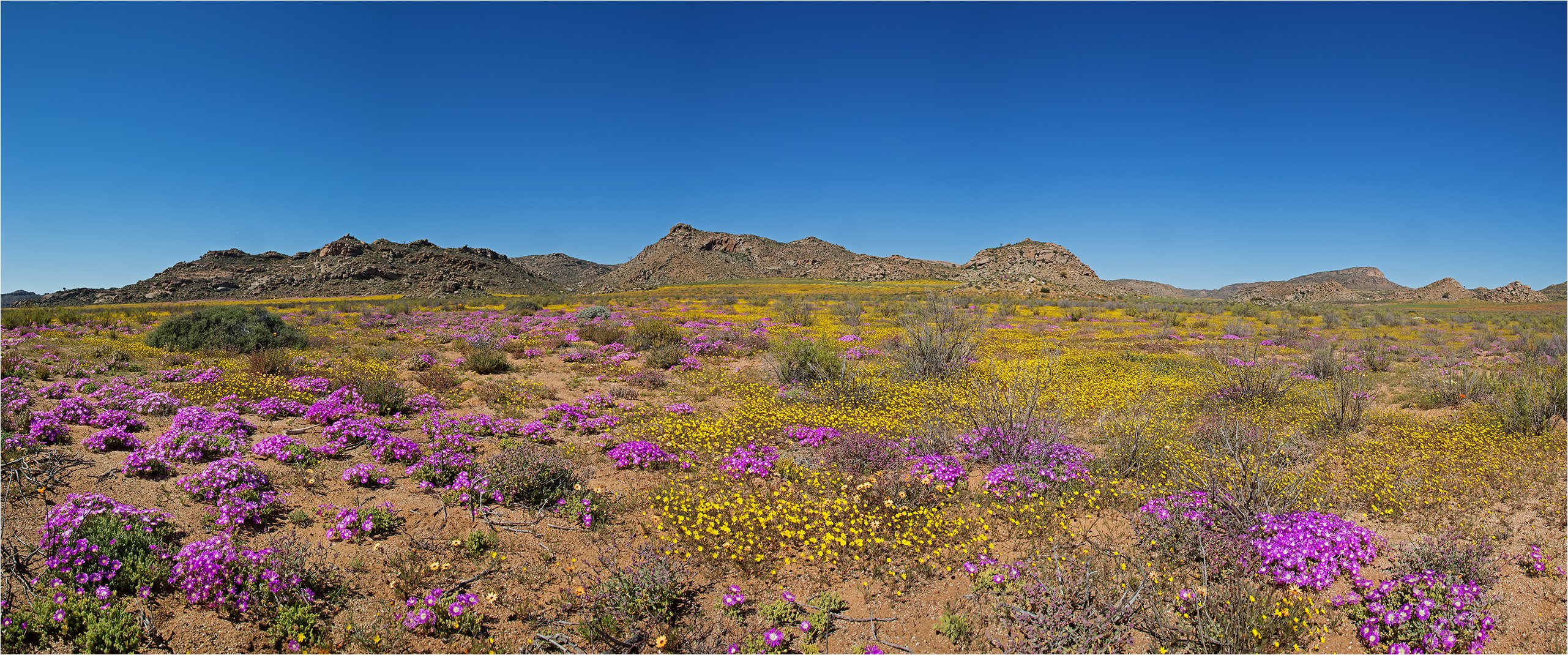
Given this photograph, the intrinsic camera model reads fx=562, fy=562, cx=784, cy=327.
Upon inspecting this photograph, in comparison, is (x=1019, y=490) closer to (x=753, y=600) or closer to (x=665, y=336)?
(x=753, y=600)

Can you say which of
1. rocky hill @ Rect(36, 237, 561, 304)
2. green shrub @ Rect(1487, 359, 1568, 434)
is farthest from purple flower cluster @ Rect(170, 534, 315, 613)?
rocky hill @ Rect(36, 237, 561, 304)

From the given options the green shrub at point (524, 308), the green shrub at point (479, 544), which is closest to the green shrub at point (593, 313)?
the green shrub at point (524, 308)

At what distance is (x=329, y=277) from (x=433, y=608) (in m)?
116

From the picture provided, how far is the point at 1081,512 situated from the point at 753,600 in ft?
13.5

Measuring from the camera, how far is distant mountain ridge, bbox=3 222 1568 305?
81062 mm

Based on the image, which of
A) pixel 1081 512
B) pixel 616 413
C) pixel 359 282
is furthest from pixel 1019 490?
pixel 359 282

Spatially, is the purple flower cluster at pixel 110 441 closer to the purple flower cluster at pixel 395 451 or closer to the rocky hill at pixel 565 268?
the purple flower cluster at pixel 395 451

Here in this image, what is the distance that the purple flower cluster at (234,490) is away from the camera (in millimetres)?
5441

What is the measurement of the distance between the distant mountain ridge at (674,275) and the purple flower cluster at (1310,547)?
2131 inches

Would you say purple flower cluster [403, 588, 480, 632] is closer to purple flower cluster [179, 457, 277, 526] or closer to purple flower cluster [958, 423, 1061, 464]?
purple flower cluster [179, 457, 277, 526]

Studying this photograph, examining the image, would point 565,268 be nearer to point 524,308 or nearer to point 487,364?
point 524,308

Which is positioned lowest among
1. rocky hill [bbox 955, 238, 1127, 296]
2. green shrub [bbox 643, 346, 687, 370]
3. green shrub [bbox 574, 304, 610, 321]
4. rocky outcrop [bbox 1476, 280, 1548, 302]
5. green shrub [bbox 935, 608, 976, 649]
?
green shrub [bbox 935, 608, 976, 649]

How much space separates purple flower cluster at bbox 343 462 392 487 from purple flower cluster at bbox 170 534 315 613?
7.27ft

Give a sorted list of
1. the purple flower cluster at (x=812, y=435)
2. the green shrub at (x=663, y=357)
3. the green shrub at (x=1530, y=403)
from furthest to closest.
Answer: the green shrub at (x=663, y=357)
the green shrub at (x=1530, y=403)
the purple flower cluster at (x=812, y=435)
